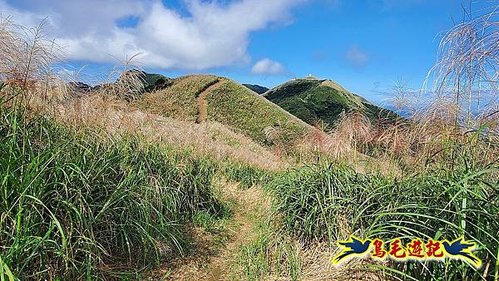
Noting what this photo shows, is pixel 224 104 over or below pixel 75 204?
over

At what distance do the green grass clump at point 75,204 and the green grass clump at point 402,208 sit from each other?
141 centimetres

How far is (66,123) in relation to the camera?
390cm

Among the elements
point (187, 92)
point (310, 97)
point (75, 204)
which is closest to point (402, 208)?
point (75, 204)

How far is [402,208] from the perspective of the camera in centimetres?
238

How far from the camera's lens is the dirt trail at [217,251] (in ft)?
11.6

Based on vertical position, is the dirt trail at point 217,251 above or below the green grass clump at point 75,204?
Result: below

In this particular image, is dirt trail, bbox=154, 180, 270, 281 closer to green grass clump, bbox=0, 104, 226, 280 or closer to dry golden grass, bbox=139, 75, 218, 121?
green grass clump, bbox=0, 104, 226, 280

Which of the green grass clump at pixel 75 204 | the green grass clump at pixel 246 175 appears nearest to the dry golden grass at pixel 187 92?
the green grass clump at pixel 246 175

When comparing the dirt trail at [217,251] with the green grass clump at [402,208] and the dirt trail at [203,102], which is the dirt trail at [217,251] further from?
the dirt trail at [203,102]

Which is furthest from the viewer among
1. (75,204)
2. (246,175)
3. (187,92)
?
(187,92)

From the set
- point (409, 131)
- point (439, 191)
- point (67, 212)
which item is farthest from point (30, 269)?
point (409, 131)

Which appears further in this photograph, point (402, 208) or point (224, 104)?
point (224, 104)

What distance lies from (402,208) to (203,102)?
2719 cm

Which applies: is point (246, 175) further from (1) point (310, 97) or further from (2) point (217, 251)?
(1) point (310, 97)
